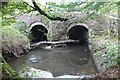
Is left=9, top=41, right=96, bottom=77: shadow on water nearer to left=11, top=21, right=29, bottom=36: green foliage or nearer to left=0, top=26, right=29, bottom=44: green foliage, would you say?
left=0, top=26, right=29, bottom=44: green foliage

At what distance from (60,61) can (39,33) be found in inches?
215

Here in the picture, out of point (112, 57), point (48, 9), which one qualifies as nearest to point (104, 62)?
point (112, 57)

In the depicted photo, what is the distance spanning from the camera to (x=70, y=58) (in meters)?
10.8

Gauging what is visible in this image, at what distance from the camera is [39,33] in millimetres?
15570

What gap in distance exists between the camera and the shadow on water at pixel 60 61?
8952mm

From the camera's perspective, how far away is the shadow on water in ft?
29.4

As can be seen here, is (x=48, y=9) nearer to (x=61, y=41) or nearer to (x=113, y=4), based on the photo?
(x=113, y=4)

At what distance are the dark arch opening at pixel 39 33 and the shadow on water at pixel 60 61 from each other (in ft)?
8.22

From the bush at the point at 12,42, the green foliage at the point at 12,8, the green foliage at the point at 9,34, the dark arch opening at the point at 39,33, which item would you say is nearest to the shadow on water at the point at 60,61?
the bush at the point at 12,42

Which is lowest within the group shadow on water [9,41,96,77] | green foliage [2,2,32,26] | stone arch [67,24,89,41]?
shadow on water [9,41,96,77]

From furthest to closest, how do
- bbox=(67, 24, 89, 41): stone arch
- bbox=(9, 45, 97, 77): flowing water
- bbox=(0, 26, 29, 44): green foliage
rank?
bbox=(67, 24, 89, 41): stone arch → bbox=(0, 26, 29, 44): green foliage → bbox=(9, 45, 97, 77): flowing water

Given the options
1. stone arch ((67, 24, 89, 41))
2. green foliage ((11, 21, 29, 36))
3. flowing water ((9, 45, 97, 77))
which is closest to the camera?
flowing water ((9, 45, 97, 77))

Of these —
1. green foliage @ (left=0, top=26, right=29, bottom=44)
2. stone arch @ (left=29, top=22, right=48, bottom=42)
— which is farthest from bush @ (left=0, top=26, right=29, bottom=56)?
stone arch @ (left=29, top=22, right=48, bottom=42)

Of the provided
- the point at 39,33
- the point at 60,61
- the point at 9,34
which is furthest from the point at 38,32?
the point at 60,61
